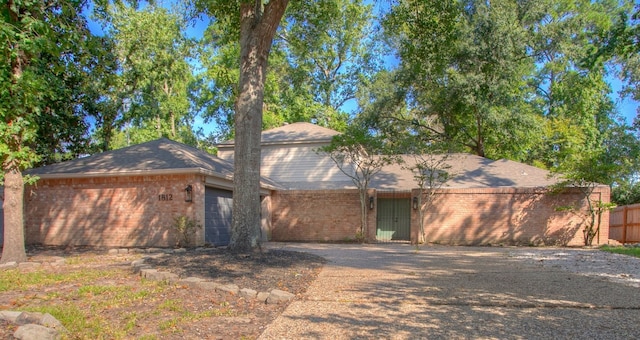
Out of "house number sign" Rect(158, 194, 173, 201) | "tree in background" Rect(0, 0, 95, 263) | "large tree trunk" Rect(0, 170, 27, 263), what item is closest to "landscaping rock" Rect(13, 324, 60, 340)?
"tree in background" Rect(0, 0, 95, 263)

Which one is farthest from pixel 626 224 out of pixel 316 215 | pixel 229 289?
pixel 229 289

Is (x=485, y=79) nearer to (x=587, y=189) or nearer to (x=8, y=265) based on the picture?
(x=587, y=189)

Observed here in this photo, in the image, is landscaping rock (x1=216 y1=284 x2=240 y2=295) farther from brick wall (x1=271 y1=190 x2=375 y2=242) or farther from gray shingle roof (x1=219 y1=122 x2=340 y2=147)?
gray shingle roof (x1=219 y1=122 x2=340 y2=147)

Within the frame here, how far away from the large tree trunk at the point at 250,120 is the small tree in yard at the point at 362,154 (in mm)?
7683

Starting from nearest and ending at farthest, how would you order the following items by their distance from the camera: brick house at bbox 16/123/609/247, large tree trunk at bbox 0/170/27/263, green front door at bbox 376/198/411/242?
large tree trunk at bbox 0/170/27/263, brick house at bbox 16/123/609/247, green front door at bbox 376/198/411/242

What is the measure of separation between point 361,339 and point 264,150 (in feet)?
56.2

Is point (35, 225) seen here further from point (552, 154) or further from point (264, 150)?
point (552, 154)

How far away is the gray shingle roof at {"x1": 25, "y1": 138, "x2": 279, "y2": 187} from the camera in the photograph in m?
13.0

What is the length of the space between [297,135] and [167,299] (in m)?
15.5

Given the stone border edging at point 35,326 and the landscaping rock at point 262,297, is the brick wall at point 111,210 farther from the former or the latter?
the stone border edging at point 35,326

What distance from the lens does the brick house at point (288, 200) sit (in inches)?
516

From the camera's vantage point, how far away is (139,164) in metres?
13.5

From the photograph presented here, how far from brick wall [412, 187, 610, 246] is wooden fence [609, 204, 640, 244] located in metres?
2.97

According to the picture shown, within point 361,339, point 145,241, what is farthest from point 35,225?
point 361,339
